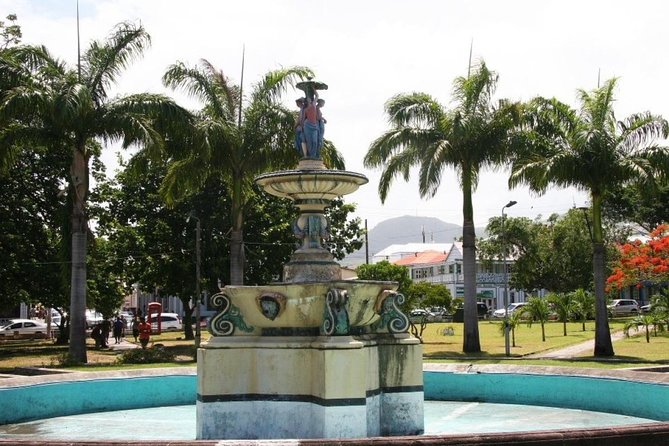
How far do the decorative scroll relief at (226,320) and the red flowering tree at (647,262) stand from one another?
28913mm

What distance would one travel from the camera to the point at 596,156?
23.8 meters

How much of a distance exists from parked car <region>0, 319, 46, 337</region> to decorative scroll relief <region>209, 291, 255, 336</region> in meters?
36.1

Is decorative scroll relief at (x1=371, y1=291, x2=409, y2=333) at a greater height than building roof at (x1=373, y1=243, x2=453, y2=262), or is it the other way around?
building roof at (x1=373, y1=243, x2=453, y2=262)

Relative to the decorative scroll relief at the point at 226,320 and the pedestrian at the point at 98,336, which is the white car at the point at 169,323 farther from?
the decorative scroll relief at the point at 226,320

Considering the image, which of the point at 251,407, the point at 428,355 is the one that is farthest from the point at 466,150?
the point at 251,407

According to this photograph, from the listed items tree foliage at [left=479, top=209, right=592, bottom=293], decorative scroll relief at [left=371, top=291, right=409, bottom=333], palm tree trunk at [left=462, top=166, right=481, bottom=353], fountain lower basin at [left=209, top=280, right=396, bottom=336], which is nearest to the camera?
fountain lower basin at [left=209, top=280, right=396, bottom=336]

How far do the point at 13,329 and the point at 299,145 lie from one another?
36.4m

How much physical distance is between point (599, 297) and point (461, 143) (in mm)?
6069

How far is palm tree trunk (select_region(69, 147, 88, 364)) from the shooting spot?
22078 mm

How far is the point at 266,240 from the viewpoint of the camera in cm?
3600

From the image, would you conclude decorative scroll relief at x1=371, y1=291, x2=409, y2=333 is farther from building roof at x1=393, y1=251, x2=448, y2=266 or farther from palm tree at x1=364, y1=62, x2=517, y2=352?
building roof at x1=393, y1=251, x2=448, y2=266

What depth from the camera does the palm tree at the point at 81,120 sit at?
21984mm

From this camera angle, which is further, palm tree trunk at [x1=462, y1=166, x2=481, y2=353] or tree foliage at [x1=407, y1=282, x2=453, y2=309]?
tree foliage at [x1=407, y1=282, x2=453, y2=309]

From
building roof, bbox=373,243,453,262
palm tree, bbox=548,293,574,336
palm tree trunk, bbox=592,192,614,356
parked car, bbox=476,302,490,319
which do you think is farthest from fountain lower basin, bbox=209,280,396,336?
building roof, bbox=373,243,453,262
